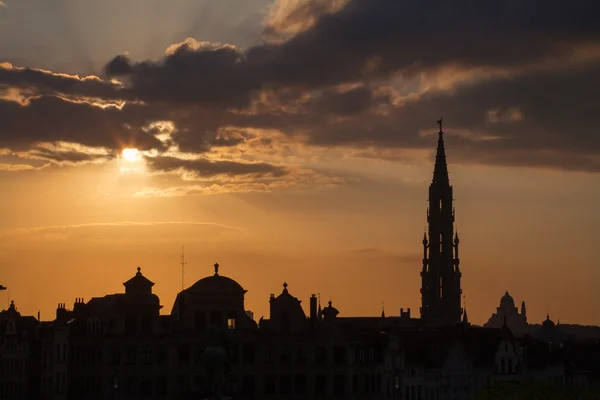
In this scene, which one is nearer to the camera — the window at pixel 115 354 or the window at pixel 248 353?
the window at pixel 115 354

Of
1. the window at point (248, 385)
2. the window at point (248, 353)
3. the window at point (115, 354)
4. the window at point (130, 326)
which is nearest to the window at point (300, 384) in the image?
the window at point (248, 385)

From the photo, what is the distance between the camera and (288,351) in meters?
154

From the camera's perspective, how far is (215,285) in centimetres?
15025

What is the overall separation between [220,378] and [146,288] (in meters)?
60.7

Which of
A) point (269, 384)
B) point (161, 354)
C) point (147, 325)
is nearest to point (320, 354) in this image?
point (269, 384)

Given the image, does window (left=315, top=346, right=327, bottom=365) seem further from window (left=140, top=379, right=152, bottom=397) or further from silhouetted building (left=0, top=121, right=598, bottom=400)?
window (left=140, top=379, right=152, bottom=397)

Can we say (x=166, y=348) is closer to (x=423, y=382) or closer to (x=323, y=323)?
(x=323, y=323)

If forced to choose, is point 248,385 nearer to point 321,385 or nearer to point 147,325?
point 321,385

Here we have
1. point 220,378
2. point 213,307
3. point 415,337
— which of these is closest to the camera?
point 220,378

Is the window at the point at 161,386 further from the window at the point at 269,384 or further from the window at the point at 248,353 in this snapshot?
the window at the point at 269,384

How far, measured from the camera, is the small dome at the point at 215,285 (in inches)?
5906

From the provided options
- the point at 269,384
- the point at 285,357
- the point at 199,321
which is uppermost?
the point at 199,321

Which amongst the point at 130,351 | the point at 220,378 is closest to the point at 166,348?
the point at 130,351

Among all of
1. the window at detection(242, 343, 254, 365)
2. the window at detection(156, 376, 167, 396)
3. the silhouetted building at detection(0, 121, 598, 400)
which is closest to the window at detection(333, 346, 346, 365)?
the silhouetted building at detection(0, 121, 598, 400)
